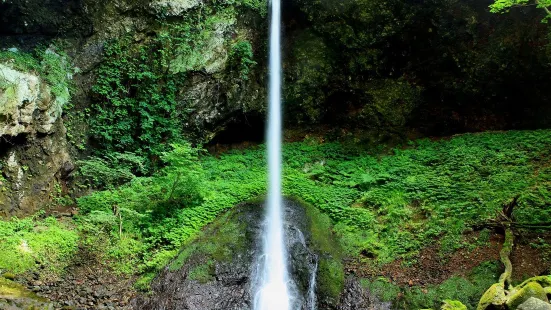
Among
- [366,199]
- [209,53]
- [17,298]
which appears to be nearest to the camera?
[17,298]

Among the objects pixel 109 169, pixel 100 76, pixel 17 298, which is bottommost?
pixel 17 298

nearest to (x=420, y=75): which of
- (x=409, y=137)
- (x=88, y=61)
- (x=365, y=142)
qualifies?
(x=409, y=137)

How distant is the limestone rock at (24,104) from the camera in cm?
752

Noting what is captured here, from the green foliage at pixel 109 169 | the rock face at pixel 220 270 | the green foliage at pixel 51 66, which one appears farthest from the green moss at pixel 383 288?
the green foliage at pixel 51 66

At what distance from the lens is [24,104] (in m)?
7.92

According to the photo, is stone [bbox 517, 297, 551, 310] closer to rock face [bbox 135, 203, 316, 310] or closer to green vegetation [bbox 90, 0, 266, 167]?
rock face [bbox 135, 203, 316, 310]

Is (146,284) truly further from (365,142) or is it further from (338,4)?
(338,4)

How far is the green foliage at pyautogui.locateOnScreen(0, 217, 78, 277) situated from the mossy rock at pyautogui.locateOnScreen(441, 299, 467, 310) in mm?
6844

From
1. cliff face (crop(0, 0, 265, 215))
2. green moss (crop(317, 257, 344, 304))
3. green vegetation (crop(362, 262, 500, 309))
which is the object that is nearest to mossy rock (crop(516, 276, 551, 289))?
green vegetation (crop(362, 262, 500, 309))

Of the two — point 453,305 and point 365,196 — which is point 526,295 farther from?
point 365,196

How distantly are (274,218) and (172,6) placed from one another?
276 inches

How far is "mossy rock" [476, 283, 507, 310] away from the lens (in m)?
A: 5.48

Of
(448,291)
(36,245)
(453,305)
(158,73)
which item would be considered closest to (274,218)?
(448,291)

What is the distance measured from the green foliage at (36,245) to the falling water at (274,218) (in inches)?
153
